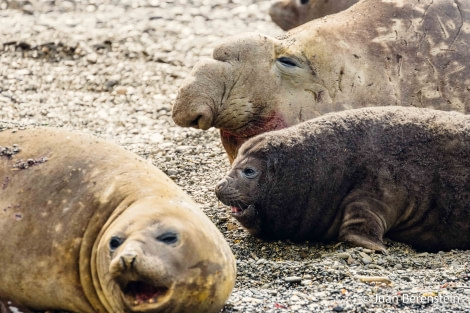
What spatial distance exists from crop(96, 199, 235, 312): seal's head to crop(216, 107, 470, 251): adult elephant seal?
195 centimetres

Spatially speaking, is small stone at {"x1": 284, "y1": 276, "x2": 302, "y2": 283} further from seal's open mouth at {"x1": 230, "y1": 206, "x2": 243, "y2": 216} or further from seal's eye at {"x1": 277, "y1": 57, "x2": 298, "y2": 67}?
seal's eye at {"x1": 277, "y1": 57, "x2": 298, "y2": 67}

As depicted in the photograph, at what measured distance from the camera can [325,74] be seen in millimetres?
8742

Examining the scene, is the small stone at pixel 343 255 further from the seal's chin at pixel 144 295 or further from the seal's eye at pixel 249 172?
the seal's chin at pixel 144 295

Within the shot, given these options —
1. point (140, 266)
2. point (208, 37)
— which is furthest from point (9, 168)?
point (208, 37)

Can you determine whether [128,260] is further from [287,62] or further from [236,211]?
[287,62]

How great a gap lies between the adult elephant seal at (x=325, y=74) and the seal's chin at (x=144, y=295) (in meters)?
3.31

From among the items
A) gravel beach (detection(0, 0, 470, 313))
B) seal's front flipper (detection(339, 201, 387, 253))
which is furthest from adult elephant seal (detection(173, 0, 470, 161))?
seal's front flipper (detection(339, 201, 387, 253))

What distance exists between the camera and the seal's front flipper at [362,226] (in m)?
7.29

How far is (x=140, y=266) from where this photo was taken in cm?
509

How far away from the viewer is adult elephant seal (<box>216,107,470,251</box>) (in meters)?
7.44

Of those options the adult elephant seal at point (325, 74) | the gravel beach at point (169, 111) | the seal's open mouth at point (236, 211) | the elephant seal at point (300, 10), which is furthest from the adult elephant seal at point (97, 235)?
the elephant seal at point (300, 10)

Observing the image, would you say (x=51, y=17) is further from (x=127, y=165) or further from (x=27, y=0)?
(x=127, y=165)

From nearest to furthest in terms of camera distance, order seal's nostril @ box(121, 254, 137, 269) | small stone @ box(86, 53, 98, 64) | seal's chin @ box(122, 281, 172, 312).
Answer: seal's nostril @ box(121, 254, 137, 269) → seal's chin @ box(122, 281, 172, 312) → small stone @ box(86, 53, 98, 64)

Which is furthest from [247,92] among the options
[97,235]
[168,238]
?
[168,238]
